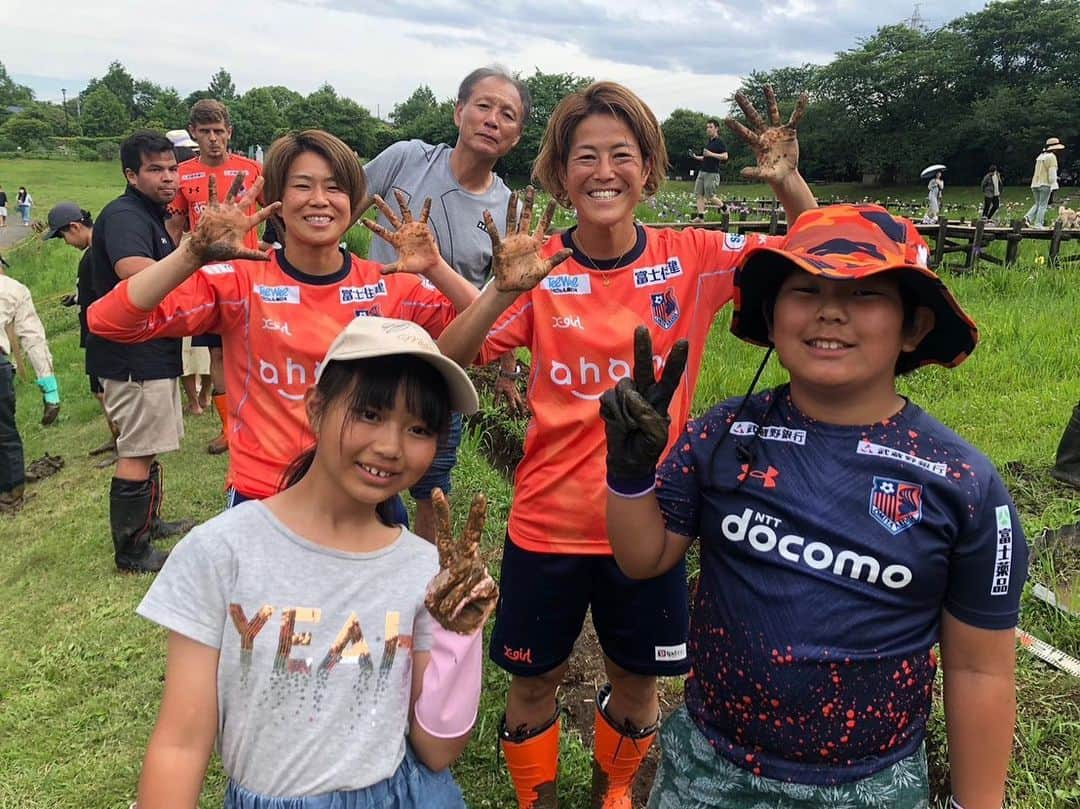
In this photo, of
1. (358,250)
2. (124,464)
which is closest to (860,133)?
(358,250)

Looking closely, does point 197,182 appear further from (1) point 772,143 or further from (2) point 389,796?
(2) point 389,796

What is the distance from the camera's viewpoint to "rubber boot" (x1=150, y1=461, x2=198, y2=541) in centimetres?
434

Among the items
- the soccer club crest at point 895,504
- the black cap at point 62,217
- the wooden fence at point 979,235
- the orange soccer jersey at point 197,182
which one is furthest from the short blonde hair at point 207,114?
the wooden fence at point 979,235

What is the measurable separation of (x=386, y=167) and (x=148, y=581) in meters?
2.57

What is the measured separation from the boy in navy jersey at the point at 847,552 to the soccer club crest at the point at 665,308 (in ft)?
2.00

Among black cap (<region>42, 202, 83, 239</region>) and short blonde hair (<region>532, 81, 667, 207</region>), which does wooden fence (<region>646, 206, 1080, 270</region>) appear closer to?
black cap (<region>42, 202, 83, 239</region>)

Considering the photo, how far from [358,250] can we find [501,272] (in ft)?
29.4

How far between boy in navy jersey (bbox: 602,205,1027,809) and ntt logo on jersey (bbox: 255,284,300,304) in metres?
1.27

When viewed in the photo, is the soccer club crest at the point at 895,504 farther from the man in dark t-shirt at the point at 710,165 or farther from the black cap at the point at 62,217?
the man in dark t-shirt at the point at 710,165

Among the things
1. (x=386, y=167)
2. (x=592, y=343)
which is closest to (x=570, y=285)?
(x=592, y=343)

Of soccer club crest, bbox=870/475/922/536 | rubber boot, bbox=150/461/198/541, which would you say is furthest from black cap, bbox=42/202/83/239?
soccer club crest, bbox=870/475/922/536

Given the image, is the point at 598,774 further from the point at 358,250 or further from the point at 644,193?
the point at 358,250

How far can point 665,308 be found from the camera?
2133mm

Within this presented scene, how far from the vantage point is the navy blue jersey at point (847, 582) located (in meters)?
1.34
